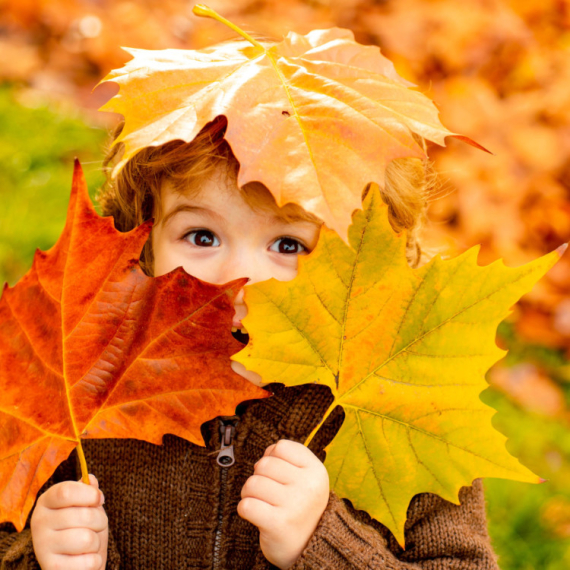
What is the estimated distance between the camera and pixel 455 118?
7.97 ft

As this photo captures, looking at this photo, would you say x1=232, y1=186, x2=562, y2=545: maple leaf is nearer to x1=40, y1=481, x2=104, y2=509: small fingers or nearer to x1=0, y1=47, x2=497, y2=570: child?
x1=0, y1=47, x2=497, y2=570: child

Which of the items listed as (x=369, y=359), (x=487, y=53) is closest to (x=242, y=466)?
(x=369, y=359)

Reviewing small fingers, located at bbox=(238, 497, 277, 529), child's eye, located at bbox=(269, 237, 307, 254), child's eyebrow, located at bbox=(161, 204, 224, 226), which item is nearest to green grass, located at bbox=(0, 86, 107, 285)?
child's eyebrow, located at bbox=(161, 204, 224, 226)

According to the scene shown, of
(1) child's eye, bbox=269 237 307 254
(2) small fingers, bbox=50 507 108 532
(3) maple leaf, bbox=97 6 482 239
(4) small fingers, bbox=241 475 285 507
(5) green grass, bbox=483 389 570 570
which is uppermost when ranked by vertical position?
(3) maple leaf, bbox=97 6 482 239

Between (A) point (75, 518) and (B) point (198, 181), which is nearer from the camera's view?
(A) point (75, 518)

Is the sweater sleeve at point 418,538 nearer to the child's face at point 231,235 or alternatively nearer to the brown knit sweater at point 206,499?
the brown knit sweater at point 206,499

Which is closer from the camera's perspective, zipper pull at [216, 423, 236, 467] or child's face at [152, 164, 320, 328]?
child's face at [152, 164, 320, 328]

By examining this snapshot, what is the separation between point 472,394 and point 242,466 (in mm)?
450

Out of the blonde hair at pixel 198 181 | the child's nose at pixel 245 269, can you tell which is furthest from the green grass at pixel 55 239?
the child's nose at pixel 245 269

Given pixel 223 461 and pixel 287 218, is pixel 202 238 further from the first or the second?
pixel 223 461

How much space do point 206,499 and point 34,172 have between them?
1.58 m

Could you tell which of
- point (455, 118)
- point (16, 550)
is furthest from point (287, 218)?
point (455, 118)

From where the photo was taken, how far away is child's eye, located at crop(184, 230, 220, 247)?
980 millimetres

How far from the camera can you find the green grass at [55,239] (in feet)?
4.93
